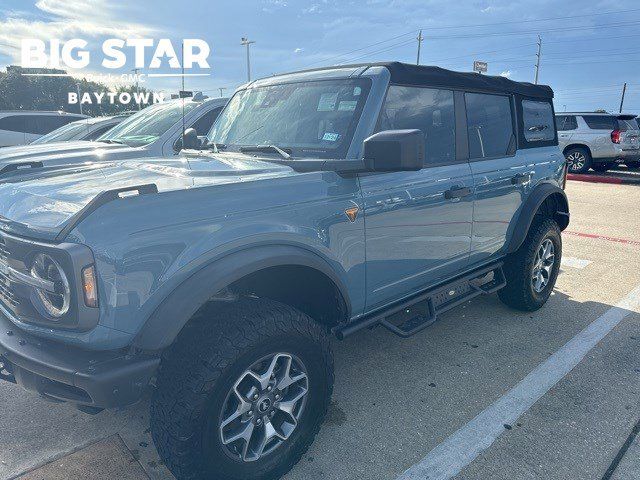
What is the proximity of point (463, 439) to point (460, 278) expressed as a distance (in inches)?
49.8

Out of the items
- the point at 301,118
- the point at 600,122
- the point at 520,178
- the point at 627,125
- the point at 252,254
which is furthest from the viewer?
the point at 600,122

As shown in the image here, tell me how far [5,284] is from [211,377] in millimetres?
1017

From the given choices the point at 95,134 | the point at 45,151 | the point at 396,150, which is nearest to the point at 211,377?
the point at 396,150

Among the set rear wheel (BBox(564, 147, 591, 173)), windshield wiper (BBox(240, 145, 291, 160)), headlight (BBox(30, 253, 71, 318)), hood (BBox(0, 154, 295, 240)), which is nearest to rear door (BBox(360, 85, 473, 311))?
windshield wiper (BBox(240, 145, 291, 160))

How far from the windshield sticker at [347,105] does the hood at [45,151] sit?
377cm

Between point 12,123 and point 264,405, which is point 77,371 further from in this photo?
point 12,123

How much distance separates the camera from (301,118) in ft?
9.88

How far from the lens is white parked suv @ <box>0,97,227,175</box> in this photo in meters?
5.29

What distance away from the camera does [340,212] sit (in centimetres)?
248

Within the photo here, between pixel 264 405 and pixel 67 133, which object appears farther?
pixel 67 133

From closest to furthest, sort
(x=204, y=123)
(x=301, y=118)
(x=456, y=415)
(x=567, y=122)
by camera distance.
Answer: (x=456, y=415) < (x=301, y=118) < (x=204, y=123) < (x=567, y=122)

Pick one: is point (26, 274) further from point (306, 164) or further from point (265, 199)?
point (306, 164)

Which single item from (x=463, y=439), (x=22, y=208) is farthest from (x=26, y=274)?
(x=463, y=439)

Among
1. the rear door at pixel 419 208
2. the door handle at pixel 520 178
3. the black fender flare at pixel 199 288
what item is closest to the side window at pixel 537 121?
the door handle at pixel 520 178
